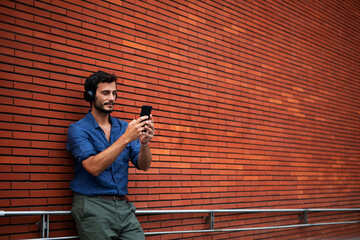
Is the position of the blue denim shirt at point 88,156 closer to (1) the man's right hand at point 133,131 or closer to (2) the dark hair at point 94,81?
(2) the dark hair at point 94,81

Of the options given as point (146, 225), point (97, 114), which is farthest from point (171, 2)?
point (146, 225)

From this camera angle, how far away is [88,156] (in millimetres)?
2906

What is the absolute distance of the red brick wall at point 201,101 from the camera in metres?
3.26

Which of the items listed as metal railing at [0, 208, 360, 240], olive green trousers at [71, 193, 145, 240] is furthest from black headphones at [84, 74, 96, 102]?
metal railing at [0, 208, 360, 240]

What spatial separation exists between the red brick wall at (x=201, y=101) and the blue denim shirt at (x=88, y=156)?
13.4 inches

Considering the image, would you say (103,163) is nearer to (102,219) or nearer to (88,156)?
(88,156)

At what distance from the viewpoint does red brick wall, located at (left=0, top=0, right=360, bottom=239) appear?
3262 mm

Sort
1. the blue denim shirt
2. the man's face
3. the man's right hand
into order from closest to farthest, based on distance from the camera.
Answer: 1. the man's right hand
2. the blue denim shirt
3. the man's face

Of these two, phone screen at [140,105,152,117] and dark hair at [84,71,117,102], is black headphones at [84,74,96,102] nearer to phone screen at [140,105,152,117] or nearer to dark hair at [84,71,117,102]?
dark hair at [84,71,117,102]

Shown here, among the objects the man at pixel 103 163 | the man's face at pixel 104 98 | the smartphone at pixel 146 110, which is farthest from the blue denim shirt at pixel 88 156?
the smartphone at pixel 146 110

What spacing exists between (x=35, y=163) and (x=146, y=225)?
1.41 metres

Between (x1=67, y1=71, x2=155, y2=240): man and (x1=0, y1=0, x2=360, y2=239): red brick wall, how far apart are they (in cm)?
37

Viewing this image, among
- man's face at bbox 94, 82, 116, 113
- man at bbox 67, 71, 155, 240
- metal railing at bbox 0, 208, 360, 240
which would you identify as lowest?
metal railing at bbox 0, 208, 360, 240

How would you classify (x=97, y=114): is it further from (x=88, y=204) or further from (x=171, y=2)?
(x=171, y=2)
